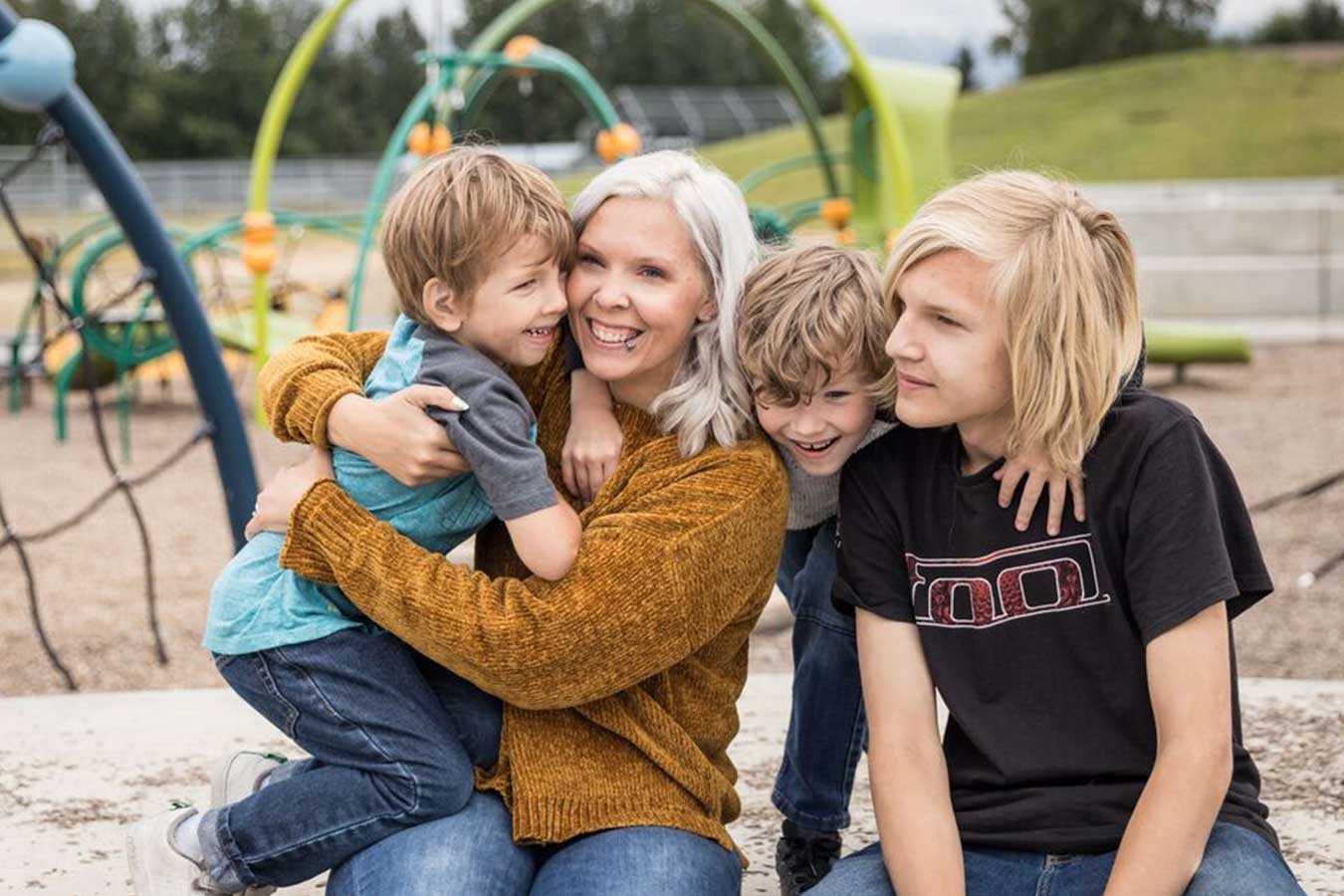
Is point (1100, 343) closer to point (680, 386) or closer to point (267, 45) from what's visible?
point (680, 386)

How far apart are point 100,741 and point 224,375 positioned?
3.43ft

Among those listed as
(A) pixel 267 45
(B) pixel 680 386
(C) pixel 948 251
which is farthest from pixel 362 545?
(A) pixel 267 45

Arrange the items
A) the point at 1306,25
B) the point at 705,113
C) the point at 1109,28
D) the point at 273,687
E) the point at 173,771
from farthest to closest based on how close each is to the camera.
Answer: the point at 1109,28, the point at 1306,25, the point at 705,113, the point at 173,771, the point at 273,687

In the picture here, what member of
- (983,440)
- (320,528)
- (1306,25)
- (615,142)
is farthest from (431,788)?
(1306,25)

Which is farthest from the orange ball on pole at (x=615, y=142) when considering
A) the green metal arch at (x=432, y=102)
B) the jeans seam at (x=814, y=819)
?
the jeans seam at (x=814, y=819)

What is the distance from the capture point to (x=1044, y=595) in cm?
179

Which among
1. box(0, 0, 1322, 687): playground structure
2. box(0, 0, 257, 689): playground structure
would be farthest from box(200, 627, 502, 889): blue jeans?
box(0, 0, 1322, 687): playground structure

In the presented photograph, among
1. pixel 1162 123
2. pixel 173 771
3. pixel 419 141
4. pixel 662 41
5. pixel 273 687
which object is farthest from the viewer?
pixel 662 41

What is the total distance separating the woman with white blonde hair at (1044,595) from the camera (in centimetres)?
170

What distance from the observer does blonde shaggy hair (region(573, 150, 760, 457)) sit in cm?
188

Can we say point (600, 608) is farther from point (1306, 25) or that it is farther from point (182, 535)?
point (1306, 25)

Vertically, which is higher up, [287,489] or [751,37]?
[751,37]

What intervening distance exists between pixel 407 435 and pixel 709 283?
0.40 metres

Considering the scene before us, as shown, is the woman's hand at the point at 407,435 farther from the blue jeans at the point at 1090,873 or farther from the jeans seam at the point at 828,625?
the blue jeans at the point at 1090,873
